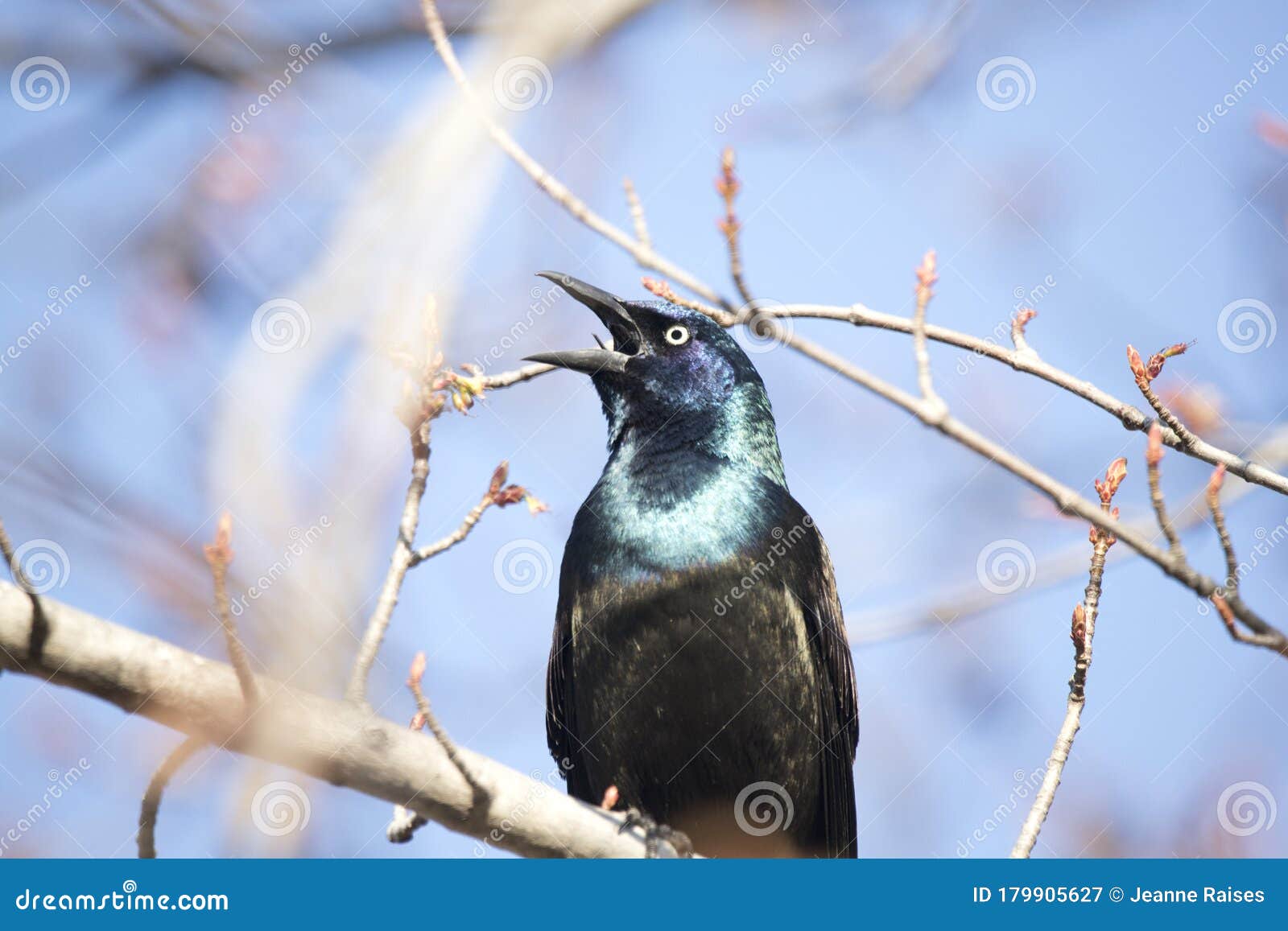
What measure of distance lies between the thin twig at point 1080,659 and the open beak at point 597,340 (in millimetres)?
1665

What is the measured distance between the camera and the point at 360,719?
2.29 meters

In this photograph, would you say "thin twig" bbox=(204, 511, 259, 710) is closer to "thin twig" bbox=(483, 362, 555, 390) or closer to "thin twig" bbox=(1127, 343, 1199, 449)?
"thin twig" bbox=(483, 362, 555, 390)

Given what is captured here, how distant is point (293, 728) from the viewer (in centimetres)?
221

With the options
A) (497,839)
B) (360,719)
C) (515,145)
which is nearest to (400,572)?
(360,719)

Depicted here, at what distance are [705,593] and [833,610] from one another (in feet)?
1.81

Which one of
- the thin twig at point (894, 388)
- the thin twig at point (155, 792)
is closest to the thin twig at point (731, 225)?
the thin twig at point (894, 388)

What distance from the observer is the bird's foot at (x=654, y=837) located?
3021 millimetres

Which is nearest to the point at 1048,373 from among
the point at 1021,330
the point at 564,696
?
the point at 1021,330

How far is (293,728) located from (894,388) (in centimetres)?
119

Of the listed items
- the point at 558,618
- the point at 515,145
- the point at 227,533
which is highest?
the point at 515,145

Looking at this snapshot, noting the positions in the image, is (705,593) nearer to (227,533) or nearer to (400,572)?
(400,572)

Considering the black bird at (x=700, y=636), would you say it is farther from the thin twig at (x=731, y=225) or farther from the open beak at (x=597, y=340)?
the thin twig at (x=731, y=225)

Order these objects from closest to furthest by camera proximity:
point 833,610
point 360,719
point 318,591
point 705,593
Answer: point 360,719
point 318,591
point 705,593
point 833,610

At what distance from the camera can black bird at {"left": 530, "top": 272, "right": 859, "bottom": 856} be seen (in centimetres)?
374
